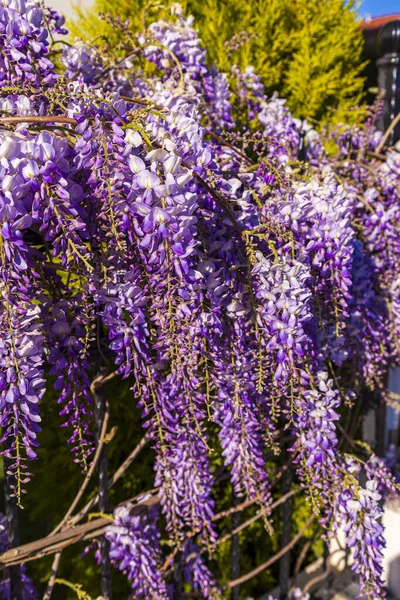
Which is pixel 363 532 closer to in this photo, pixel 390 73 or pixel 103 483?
pixel 103 483

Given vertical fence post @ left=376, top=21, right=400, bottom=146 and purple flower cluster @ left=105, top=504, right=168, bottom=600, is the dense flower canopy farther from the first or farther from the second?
vertical fence post @ left=376, top=21, right=400, bottom=146

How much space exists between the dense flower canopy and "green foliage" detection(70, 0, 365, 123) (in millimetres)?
1273

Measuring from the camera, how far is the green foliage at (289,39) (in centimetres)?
282

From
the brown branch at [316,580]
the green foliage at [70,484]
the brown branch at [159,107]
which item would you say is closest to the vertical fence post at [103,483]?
the green foliage at [70,484]

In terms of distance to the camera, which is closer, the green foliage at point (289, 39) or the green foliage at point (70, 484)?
the green foliage at point (70, 484)

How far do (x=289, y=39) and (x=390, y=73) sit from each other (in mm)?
1200

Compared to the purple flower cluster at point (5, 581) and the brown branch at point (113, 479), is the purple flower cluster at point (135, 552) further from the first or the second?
the purple flower cluster at point (5, 581)

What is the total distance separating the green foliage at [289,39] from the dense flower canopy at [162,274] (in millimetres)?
1273

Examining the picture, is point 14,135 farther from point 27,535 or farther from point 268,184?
point 27,535

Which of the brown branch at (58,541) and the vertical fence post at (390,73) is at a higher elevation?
the vertical fence post at (390,73)

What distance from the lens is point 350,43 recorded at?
11.8 feet

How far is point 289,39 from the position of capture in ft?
10.7

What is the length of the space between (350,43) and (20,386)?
3542mm

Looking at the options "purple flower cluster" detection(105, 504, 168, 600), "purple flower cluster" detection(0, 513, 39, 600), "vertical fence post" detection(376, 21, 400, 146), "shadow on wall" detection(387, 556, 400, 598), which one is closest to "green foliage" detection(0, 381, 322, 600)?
"purple flower cluster" detection(0, 513, 39, 600)
